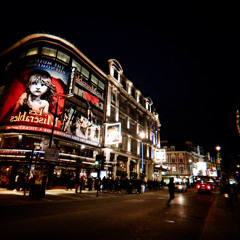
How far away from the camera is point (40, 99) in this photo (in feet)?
69.9

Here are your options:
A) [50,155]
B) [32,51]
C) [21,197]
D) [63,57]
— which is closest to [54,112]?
[63,57]

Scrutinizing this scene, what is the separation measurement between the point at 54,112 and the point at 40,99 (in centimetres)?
213

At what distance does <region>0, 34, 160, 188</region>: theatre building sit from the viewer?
20156mm

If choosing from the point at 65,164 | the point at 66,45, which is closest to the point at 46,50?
the point at 66,45

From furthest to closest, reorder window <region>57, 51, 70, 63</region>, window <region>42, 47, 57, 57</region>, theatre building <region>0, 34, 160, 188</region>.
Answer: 1. window <region>57, 51, 70, 63</region>
2. window <region>42, 47, 57, 57</region>
3. theatre building <region>0, 34, 160, 188</region>

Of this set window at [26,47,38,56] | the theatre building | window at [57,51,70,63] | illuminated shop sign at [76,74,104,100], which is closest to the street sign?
the theatre building

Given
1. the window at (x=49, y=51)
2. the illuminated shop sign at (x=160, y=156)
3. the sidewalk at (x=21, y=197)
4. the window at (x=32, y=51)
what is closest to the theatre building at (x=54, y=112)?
the window at (x=49, y=51)

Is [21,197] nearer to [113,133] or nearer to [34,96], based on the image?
[34,96]

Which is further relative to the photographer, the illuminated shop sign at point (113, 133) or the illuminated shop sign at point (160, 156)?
the illuminated shop sign at point (160, 156)

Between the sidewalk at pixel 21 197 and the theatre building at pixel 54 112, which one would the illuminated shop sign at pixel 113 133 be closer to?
the theatre building at pixel 54 112

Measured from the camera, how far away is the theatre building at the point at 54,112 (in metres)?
20.2

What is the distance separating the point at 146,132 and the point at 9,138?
3302cm

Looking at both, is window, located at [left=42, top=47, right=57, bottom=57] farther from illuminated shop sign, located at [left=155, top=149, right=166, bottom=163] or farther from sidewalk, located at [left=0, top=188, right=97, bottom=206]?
illuminated shop sign, located at [left=155, top=149, right=166, bottom=163]

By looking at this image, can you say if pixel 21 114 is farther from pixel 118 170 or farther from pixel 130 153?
pixel 130 153
